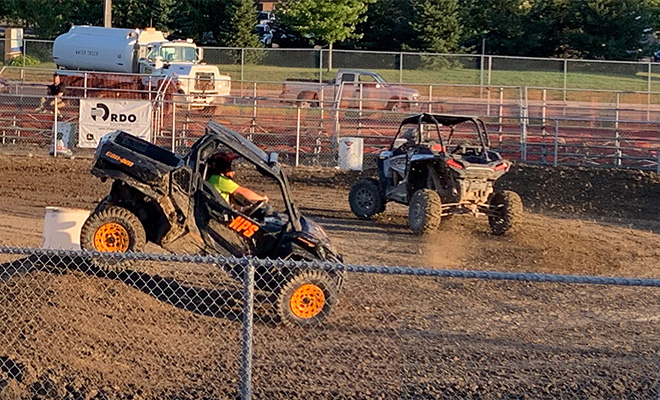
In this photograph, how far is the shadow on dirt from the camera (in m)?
8.97

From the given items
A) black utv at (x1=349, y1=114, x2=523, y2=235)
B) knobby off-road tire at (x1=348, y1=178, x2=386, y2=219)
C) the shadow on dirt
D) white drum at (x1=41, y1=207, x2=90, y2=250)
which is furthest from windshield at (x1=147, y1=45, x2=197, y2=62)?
the shadow on dirt

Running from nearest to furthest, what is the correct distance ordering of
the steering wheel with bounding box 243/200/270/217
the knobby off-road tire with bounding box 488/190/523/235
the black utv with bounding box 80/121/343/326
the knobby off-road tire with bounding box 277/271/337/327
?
the knobby off-road tire with bounding box 277/271/337/327 < the black utv with bounding box 80/121/343/326 < the steering wheel with bounding box 243/200/270/217 < the knobby off-road tire with bounding box 488/190/523/235

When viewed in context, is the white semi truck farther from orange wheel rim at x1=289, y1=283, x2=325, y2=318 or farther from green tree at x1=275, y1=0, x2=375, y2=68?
orange wheel rim at x1=289, y1=283, x2=325, y2=318

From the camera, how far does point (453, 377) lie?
729 centimetres

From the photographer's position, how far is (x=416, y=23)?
45969mm

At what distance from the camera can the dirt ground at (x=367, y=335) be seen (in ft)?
23.0

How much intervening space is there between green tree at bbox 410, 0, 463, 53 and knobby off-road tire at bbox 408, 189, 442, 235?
31.6m

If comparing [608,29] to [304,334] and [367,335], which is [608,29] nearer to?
[367,335]

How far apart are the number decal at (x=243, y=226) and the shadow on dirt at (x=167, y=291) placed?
623mm

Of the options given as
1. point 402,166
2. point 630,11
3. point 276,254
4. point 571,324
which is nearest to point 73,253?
point 276,254

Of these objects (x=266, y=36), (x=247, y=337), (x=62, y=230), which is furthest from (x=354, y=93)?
(x=266, y=36)

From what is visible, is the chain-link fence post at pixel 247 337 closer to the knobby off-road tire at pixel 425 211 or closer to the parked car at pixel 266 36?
the knobby off-road tire at pixel 425 211

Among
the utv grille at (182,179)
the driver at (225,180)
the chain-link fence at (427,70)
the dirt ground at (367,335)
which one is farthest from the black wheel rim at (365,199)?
the chain-link fence at (427,70)

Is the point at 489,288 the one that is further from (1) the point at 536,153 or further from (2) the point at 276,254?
(1) the point at 536,153
